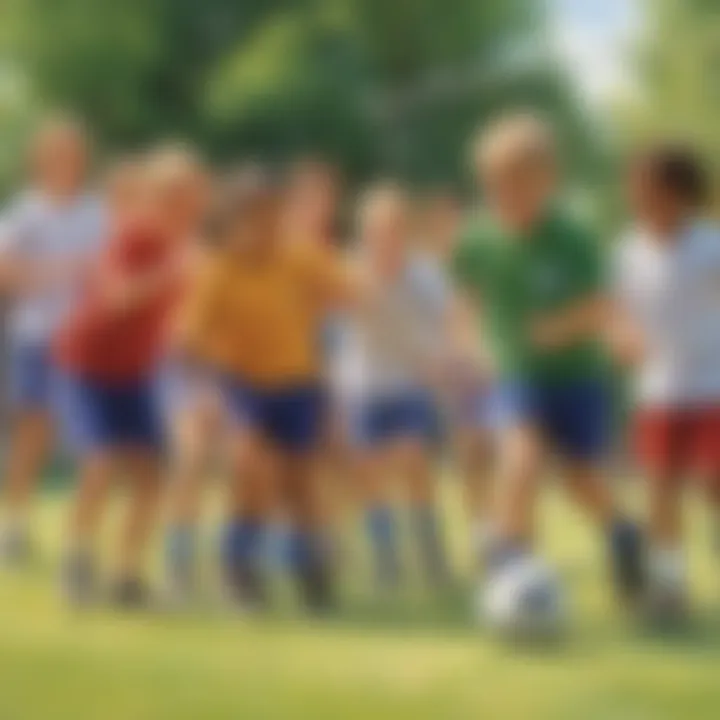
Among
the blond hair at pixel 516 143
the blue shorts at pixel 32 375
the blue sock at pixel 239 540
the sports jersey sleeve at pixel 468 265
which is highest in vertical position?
the blond hair at pixel 516 143

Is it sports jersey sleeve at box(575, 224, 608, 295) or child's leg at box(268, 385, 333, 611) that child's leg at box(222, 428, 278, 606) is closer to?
child's leg at box(268, 385, 333, 611)

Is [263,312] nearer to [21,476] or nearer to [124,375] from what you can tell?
[124,375]

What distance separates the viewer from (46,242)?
6.64 ft

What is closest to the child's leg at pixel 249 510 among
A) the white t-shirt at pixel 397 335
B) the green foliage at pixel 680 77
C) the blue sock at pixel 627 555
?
the white t-shirt at pixel 397 335

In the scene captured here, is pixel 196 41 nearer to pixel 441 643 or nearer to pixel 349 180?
pixel 349 180

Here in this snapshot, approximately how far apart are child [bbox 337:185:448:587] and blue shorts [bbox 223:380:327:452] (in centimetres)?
3

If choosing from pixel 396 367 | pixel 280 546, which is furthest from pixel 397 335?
pixel 280 546

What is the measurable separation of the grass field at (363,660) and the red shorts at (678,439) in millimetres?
53

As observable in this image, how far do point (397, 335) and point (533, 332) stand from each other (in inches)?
4.8

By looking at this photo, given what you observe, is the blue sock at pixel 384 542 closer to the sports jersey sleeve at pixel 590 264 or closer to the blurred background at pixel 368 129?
the blurred background at pixel 368 129

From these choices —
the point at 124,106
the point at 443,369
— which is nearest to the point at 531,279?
the point at 443,369

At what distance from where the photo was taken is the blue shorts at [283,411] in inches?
77.7

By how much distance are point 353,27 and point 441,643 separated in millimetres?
561

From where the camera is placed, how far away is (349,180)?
1951mm
